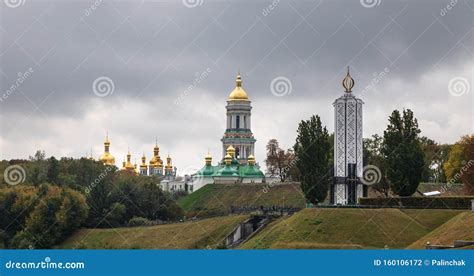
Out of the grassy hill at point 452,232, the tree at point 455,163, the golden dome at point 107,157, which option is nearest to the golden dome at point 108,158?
the golden dome at point 107,157

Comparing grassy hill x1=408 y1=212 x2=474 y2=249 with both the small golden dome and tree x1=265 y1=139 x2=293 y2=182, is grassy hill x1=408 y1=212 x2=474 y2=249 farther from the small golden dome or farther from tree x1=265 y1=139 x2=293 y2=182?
the small golden dome

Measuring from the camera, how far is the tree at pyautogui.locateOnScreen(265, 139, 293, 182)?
110681 mm

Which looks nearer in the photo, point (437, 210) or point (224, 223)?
point (437, 210)

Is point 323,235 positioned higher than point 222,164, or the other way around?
point 222,164

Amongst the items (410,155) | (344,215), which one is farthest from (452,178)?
(344,215)

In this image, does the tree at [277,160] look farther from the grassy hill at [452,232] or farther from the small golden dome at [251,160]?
the grassy hill at [452,232]

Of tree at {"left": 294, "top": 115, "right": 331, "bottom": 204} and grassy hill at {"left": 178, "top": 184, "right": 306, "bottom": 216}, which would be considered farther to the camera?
grassy hill at {"left": 178, "top": 184, "right": 306, "bottom": 216}

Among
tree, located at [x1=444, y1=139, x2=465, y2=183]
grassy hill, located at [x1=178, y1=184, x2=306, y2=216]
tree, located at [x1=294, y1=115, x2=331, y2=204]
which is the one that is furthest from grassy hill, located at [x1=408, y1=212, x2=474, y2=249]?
grassy hill, located at [x1=178, y1=184, x2=306, y2=216]

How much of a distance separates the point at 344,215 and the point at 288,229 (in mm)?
3717

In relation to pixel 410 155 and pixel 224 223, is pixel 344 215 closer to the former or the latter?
pixel 410 155

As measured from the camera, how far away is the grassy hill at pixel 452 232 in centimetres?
4853

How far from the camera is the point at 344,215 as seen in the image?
2344 inches

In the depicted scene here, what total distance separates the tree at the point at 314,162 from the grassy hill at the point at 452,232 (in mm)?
12479

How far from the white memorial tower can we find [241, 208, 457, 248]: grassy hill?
15.1ft
